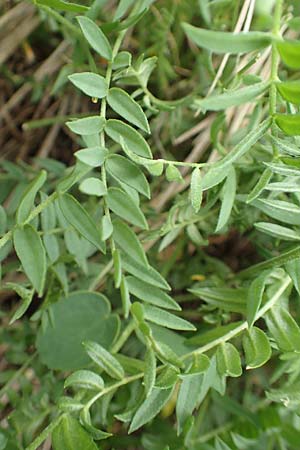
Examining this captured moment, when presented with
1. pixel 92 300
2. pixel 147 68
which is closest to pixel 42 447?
pixel 92 300

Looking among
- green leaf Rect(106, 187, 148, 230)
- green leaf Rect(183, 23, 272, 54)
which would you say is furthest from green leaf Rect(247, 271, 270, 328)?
green leaf Rect(183, 23, 272, 54)

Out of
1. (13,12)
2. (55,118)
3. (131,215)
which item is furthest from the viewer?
(55,118)

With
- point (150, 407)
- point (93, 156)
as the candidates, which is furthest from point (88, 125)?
point (150, 407)

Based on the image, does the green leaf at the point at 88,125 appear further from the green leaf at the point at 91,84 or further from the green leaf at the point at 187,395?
the green leaf at the point at 187,395

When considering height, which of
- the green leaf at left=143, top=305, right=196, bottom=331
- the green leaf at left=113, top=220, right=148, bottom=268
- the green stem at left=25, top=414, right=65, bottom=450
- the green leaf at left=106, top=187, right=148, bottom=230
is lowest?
the green stem at left=25, top=414, right=65, bottom=450

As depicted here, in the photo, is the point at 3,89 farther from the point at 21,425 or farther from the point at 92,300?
the point at 21,425

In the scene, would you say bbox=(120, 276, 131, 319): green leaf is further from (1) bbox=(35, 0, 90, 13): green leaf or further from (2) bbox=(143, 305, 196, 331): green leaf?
(1) bbox=(35, 0, 90, 13): green leaf
